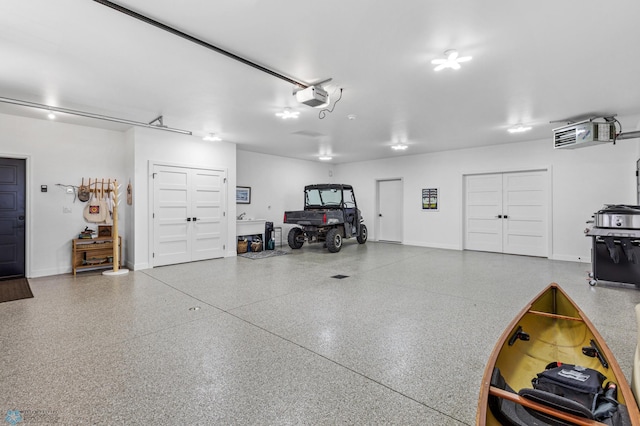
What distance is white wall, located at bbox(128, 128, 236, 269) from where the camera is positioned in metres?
6.02

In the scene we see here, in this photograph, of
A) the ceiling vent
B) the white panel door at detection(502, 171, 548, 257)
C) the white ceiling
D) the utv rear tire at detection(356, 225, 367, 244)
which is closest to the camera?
the white ceiling

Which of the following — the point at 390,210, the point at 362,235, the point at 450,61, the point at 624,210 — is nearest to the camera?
the point at 450,61

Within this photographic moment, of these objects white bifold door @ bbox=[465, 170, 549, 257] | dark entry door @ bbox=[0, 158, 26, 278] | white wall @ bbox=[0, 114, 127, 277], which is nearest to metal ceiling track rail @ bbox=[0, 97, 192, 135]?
white wall @ bbox=[0, 114, 127, 277]

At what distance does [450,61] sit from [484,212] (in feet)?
20.0

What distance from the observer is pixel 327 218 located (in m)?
7.96

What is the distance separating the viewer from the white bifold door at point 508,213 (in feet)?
23.9

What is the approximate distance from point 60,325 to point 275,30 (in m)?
3.70

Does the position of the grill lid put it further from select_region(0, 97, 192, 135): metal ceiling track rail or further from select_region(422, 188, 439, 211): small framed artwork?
select_region(0, 97, 192, 135): metal ceiling track rail

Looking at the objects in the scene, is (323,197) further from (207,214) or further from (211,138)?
(211,138)

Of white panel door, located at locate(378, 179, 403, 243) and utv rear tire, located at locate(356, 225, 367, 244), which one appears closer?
utv rear tire, located at locate(356, 225, 367, 244)

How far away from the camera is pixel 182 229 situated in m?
6.68

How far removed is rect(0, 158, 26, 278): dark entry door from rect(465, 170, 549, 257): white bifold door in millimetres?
9822

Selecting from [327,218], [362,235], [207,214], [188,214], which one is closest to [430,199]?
[362,235]

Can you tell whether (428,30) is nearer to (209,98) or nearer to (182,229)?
(209,98)
